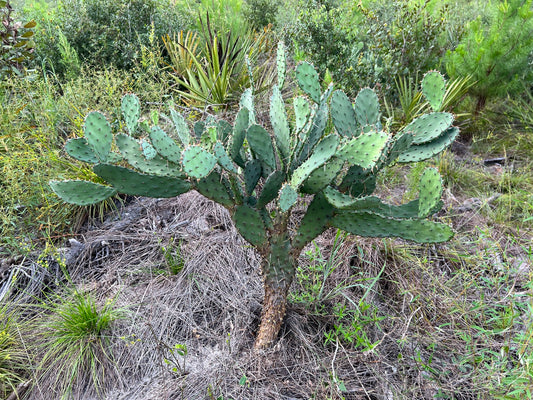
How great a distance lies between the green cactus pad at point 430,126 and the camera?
1.67 m

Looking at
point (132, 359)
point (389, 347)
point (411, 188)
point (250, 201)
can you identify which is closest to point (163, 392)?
point (132, 359)

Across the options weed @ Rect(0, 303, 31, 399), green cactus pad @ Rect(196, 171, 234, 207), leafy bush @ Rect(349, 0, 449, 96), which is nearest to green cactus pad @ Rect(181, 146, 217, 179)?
green cactus pad @ Rect(196, 171, 234, 207)

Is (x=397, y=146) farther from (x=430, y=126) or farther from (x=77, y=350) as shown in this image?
(x=77, y=350)

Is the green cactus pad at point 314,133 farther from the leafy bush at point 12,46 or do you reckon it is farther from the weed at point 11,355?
the leafy bush at point 12,46

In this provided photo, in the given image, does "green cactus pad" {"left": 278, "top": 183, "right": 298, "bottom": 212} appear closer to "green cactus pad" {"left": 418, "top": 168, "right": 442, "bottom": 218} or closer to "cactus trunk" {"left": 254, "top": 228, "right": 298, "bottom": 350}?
"cactus trunk" {"left": 254, "top": 228, "right": 298, "bottom": 350}

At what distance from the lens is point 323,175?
1490mm

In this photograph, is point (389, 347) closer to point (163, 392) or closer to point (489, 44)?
point (163, 392)

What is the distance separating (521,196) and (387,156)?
1904 mm

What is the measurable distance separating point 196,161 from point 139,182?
410 mm

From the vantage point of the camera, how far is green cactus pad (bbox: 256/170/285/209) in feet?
5.06

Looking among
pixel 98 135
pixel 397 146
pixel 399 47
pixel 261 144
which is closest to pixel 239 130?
pixel 261 144

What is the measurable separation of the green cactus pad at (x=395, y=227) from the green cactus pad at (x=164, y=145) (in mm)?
762

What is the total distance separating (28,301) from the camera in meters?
2.30

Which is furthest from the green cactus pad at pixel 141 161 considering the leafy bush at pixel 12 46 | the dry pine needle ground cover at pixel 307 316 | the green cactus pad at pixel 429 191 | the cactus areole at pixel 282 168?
the leafy bush at pixel 12 46
